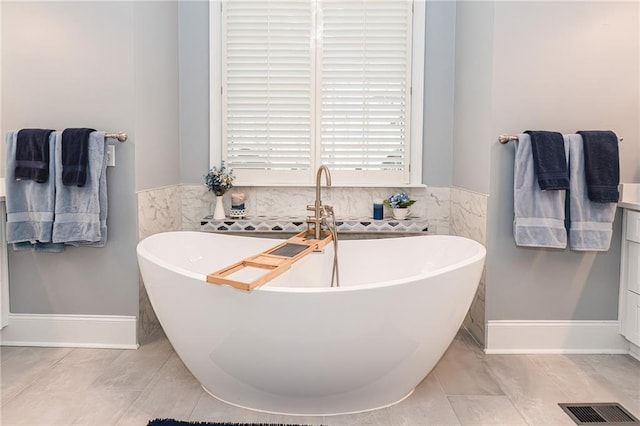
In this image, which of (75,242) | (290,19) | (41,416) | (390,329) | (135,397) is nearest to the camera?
(390,329)

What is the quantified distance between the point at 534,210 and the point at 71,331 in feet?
8.78

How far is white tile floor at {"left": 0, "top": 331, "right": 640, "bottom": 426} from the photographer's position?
74.8 inches

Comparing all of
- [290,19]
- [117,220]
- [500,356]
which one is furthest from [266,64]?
[500,356]

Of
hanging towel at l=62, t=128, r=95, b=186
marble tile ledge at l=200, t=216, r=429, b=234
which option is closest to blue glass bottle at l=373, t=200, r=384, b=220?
marble tile ledge at l=200, t=216, r=429, b=234

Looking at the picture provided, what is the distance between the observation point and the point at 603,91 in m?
2.53

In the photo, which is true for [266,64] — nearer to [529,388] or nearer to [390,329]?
[390,329]

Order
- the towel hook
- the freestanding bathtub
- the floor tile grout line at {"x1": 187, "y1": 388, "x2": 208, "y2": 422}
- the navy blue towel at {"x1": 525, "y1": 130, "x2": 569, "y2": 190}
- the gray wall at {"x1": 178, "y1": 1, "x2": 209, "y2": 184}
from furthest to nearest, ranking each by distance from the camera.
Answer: the gray wall at {"x1": 178, "y1": 1, "x2": 209, "y2": 184} → the towel hook → the navy blue towel at {"x1": 525, "y1": 130, "x2": 569, "y2": 190} → the floor tile grout line at {"x1": 187, "y1": 388, "x2": 208, "y2": 422} → the freestanding bathtub

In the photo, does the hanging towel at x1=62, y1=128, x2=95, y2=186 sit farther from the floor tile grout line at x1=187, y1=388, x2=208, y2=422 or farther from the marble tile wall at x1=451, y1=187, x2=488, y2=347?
the marble tile wall at x1=451, y1=187, x2=488, y2=347

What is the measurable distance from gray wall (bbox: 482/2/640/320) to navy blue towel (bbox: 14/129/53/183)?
2410 mm

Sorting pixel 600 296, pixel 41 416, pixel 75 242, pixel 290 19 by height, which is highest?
pixel 290 19

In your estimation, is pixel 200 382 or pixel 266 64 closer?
pixel 200 382

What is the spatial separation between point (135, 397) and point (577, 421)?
192 centimetres

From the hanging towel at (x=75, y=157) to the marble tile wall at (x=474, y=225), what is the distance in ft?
7.19

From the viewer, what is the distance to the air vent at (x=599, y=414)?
6.24 feet
